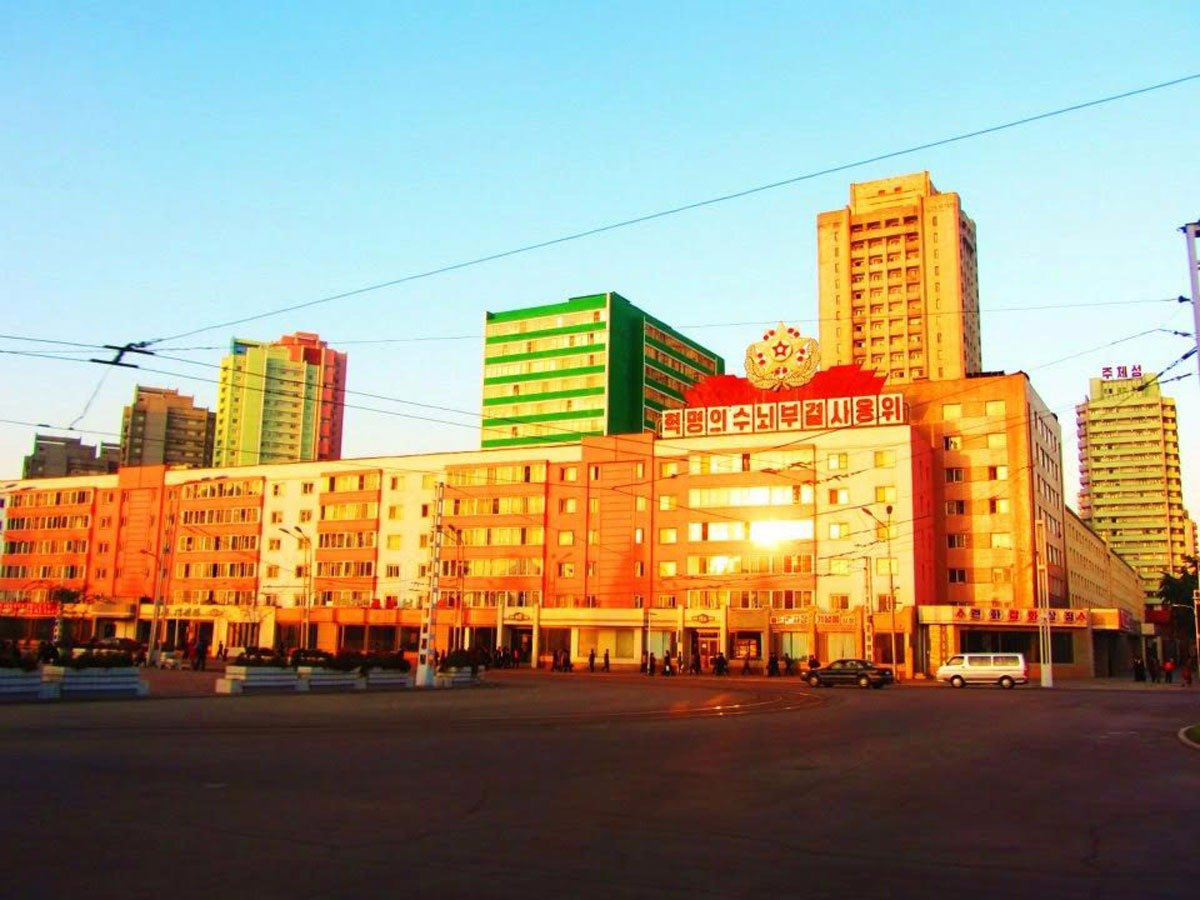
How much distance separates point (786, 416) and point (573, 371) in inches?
1796

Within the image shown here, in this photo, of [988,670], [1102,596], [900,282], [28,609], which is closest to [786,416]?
[988,670]

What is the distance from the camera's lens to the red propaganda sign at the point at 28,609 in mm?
113062

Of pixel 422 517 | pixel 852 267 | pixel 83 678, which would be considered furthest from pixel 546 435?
pixel 83 678

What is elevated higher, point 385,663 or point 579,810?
point 385,663

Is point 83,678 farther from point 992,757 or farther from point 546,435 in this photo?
point 546,435

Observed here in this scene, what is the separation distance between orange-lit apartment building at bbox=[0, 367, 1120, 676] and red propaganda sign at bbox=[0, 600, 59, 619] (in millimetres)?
5173

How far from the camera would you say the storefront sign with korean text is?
83438 millimetres

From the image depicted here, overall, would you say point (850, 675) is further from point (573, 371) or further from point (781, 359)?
point (573, 371)

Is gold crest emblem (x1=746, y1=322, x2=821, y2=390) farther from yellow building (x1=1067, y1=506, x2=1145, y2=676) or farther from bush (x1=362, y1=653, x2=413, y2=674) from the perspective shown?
bush (x1=362, y1=653, x2=413, y2=674)

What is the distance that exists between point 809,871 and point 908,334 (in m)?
144

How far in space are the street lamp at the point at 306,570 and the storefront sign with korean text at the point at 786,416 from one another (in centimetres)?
3462

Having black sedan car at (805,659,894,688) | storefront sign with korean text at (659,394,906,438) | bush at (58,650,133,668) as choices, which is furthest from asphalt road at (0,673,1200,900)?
storefront sign with korean text at (659,394,906,438)

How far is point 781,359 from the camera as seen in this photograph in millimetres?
86625

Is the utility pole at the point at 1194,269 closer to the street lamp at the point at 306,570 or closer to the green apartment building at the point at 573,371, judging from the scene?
the street lamp at the point at 306,570
